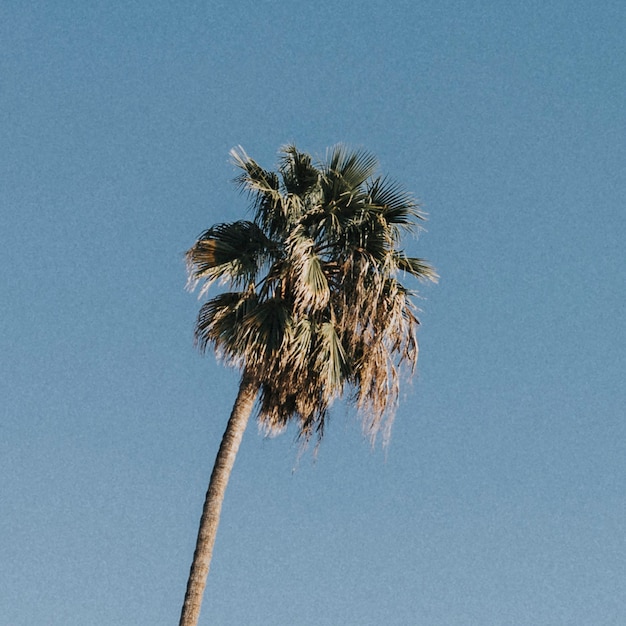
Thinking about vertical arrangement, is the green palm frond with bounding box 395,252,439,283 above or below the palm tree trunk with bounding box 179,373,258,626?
above

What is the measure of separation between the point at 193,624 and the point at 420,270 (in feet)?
22.9

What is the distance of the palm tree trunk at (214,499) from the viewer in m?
16.0

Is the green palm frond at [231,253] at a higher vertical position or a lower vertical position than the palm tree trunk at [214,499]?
higher

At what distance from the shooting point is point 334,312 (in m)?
18.6

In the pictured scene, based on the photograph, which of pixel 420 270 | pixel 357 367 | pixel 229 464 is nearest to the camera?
pixel 229 464

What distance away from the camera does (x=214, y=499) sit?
1686 centimetres

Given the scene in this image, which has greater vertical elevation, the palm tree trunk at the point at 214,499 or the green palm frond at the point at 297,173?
the green palm frond at the point at 297,173

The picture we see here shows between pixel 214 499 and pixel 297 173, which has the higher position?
pixel 297 173

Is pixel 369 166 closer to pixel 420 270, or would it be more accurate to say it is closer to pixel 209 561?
pixel 420 270

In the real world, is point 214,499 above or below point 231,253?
below

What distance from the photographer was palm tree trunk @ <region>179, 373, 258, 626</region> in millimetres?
16016

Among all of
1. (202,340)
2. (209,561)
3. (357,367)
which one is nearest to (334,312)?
(357,367)

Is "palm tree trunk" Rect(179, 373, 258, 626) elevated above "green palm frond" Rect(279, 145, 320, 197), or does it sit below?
below

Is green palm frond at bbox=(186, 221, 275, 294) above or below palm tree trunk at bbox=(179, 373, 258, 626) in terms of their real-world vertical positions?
above
